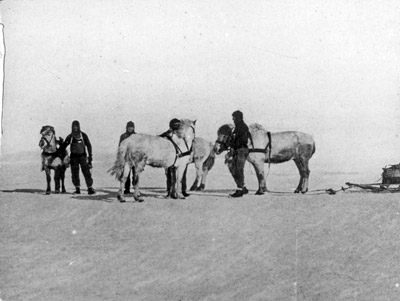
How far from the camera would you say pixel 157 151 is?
8.99 meters

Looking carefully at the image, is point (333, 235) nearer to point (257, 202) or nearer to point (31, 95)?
point (257, 202)

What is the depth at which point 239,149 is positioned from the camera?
9.43 m

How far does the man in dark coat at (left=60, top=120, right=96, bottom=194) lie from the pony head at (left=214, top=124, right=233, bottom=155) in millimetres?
2138

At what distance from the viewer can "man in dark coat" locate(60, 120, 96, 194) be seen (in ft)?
31.1

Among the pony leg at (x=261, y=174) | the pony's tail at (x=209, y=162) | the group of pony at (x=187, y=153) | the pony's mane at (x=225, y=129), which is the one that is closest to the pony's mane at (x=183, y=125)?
the group of pony at (x=187, y=153)

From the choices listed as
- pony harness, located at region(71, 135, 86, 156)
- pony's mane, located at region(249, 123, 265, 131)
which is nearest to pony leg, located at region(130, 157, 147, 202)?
pony harness, located at region(71, 135, 86, 156)

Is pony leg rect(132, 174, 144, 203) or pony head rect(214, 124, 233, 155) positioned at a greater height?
pony head rect(214, 124, 233, 155)

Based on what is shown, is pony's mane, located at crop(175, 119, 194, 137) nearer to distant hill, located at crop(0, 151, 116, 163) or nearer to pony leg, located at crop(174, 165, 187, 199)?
pony leg, located at crop(174, 165, 187, 199)

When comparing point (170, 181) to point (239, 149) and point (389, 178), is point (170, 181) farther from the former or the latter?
point (389, 178)

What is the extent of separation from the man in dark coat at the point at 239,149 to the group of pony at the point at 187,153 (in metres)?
0.11

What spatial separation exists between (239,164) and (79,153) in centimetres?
267

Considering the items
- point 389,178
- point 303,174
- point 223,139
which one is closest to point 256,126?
point 223,139

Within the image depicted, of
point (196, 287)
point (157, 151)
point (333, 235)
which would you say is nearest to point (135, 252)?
point (196, 287)

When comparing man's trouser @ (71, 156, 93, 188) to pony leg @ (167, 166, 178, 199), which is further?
man's trouser @ (71, 156, 93, 188)
